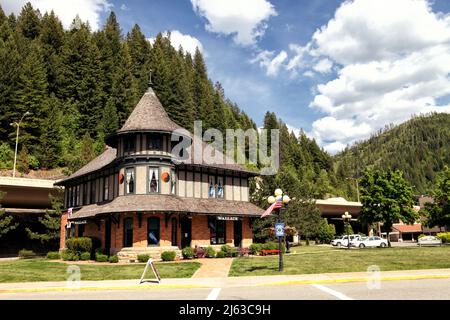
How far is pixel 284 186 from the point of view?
45.2 m

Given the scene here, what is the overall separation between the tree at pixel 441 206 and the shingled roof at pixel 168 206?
82.6 feet

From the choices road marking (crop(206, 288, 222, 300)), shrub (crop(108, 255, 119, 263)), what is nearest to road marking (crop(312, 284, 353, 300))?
road marking (crop(206, 288, 222, 300))

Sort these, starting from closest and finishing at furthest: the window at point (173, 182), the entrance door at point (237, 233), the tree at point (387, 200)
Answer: the window at point (173, 182) → the entrance door at point (237, 233) → the tree at point (387, 200)

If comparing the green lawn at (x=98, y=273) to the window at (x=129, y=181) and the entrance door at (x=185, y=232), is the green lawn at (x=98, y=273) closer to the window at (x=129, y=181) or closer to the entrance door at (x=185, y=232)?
the entrance door at (x=185, y=232)

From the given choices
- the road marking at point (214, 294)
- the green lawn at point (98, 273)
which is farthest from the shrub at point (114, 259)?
the road marking at point (214, 294)

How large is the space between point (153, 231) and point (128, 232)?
1.81 meters

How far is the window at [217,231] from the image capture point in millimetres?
32875

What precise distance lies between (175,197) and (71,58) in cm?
6992

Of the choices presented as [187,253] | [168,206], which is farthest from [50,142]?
[187,253]

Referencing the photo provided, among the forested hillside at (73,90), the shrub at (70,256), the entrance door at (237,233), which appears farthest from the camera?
the forested hillside at (73,90)

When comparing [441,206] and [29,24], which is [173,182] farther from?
[29,24]

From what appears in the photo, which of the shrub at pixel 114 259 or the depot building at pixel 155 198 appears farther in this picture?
the depot building at pixel 155 198

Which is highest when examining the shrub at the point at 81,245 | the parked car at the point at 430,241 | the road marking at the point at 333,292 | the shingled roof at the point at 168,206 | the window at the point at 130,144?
the window at the point at 130,144

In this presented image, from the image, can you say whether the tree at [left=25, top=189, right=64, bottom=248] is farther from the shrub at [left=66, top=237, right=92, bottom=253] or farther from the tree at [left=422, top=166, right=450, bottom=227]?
the tree at [left=422, top=166, right=450, bottom=227]
